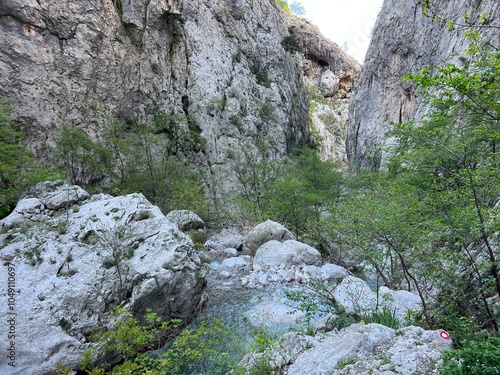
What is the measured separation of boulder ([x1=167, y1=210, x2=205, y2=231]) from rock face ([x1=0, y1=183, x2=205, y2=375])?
177 inches

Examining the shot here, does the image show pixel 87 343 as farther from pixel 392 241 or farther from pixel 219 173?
pixel 219 173

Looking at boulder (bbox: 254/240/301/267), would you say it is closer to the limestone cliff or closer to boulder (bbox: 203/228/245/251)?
boulder (bbox: 203/228/245/251)

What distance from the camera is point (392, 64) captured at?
3622 cm

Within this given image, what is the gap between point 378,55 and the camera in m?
38.1

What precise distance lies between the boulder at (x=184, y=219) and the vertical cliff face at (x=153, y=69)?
461 inches

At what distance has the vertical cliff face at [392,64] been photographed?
3038cm

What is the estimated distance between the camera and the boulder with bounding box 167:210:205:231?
16.4 meters

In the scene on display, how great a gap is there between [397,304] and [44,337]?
8720 millimetres

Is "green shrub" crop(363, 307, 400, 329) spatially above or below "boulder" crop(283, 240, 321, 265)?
above

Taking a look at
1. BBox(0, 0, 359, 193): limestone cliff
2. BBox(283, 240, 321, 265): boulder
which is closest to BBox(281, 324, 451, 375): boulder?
BBox(283, 240, 321, 265): boulder

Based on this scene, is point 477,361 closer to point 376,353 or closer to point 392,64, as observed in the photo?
point 376,353

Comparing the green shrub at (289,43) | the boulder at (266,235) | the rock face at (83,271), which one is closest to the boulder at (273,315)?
the rock face at (83,271)

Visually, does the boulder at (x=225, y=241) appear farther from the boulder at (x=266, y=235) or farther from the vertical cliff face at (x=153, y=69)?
the vertical cliff face at (x=153, y=69)

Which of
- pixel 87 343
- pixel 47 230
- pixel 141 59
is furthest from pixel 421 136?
pixel 141 59
